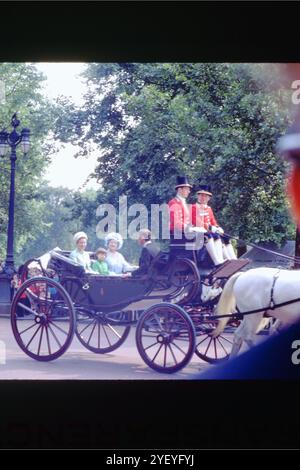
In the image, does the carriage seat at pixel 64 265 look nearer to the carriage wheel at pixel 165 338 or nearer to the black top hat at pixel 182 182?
the carriage wheel at pixel 165 338

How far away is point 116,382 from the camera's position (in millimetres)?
5859

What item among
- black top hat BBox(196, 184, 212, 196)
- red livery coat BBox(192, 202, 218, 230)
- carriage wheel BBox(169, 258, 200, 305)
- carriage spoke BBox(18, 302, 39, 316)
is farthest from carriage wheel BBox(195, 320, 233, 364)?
carriage spoke BBox(18, 302, 39, 316)

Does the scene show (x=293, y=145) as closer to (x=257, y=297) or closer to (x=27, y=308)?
(x=257, y=297)

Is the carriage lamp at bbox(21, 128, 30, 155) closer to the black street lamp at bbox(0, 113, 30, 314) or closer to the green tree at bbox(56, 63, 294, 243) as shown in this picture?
the black street lamp at bbox(0, 113, 30, 314)

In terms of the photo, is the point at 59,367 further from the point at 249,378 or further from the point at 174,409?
the point at 249,378

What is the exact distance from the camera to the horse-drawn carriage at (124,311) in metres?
5.75

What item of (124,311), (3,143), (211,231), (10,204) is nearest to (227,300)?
(211,231)

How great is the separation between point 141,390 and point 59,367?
590 millimetres

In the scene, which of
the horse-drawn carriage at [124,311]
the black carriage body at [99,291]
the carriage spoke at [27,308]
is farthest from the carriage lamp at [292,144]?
the carriage spoke at [27,308]

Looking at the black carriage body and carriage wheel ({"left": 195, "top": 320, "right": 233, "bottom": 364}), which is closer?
carriage wheel ({"left": 195, "top": 320, "right": 233, "bottom": 364})

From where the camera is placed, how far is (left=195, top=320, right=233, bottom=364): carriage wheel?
573 cm

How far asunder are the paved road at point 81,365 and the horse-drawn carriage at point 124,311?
5cm

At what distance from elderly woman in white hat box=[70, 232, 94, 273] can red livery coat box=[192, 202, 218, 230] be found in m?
0.74

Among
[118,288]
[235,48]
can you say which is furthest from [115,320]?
[235,48]
